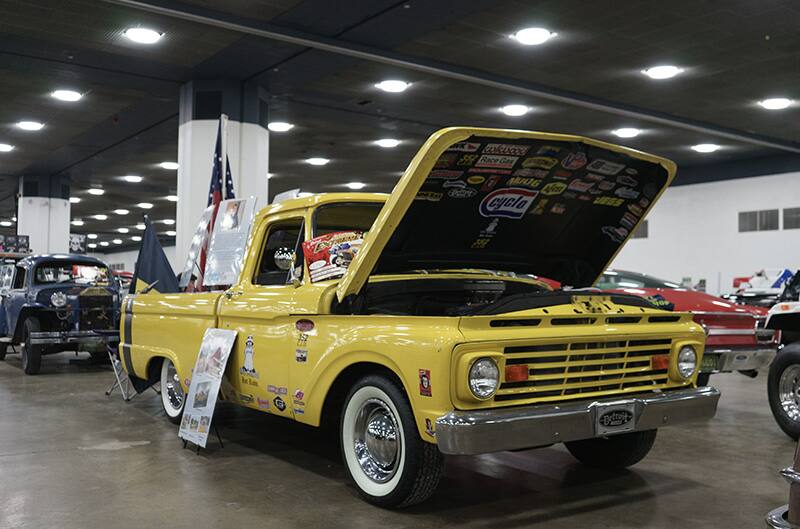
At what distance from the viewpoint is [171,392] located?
751 cm

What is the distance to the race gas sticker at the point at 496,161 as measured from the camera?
501 cm

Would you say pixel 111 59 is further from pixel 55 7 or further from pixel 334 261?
pixel 334 261

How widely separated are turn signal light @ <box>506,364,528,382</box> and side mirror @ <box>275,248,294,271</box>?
234 centimetres

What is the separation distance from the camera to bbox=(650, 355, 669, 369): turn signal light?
16.5ft

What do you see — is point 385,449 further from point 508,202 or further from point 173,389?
point 173,389

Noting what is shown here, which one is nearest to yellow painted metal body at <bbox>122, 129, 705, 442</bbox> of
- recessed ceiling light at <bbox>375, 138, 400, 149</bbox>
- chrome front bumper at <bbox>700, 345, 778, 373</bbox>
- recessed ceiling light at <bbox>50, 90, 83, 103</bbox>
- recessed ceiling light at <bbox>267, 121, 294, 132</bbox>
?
chrome front bumper at <bbox>700, 345, 778, 373</bbox>

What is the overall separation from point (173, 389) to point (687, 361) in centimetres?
463

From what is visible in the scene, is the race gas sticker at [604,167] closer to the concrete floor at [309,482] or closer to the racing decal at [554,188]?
the racing decal at [554,188]

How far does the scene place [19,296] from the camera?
12.7 m

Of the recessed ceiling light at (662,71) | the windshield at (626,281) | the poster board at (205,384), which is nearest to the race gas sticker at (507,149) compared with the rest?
the poster board at (205,384)

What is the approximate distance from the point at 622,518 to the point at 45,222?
851 inches

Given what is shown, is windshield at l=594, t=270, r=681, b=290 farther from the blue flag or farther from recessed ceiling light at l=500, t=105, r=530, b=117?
the blue flag

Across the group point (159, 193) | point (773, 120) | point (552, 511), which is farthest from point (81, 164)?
point (552, 511)

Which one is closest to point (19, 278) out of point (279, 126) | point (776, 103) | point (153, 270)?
point (153, 270)
